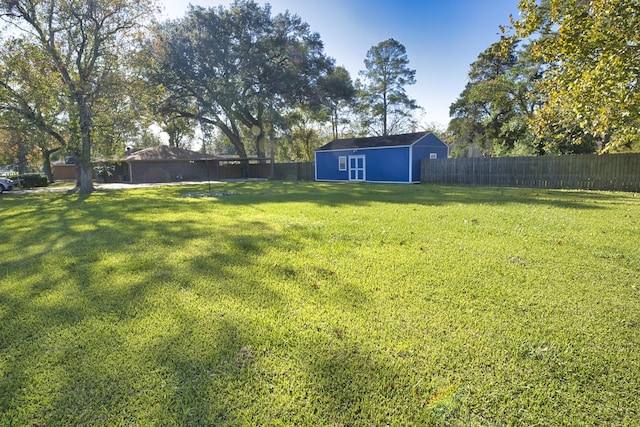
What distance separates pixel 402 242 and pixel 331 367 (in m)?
3.21

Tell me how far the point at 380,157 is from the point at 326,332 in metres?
19.7

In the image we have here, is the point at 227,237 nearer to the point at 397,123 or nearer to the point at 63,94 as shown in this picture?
the point at 63,94

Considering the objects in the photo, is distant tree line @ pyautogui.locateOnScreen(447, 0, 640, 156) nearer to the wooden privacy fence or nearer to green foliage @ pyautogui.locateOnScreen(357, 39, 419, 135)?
the wooden privacy fence

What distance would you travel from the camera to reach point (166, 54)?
22.7 metres

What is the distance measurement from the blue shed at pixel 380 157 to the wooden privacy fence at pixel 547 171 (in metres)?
1.23

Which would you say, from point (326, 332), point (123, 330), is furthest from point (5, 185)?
point (326, 332)

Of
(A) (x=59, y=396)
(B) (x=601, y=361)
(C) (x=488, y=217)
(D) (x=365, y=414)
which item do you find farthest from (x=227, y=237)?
(C) (x=488, y=217)

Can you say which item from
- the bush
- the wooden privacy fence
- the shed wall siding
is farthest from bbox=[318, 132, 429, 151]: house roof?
the bush

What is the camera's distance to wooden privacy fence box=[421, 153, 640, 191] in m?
13.0

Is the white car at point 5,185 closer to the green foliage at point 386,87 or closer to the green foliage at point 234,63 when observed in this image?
the green foliage at point 234,63

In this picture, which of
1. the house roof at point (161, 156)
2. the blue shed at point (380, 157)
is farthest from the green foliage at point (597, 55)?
the house roof at point (161, 156)

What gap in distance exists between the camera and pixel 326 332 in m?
2.57

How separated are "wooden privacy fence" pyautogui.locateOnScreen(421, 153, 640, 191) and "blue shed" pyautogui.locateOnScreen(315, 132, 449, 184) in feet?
4.03

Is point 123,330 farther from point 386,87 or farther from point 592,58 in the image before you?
point 386,87
